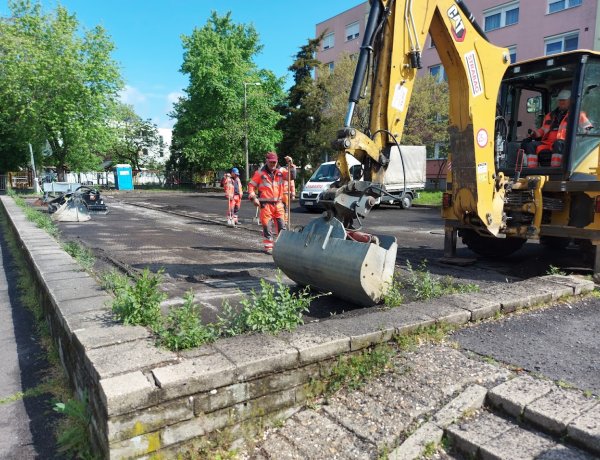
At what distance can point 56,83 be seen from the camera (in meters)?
26.3

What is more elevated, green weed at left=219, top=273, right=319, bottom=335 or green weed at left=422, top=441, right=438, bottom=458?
green weed at left=219, top=273, right=319, bottom=335

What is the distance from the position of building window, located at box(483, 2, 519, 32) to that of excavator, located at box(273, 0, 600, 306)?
26568 millimetres

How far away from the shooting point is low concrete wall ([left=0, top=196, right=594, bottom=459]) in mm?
2387

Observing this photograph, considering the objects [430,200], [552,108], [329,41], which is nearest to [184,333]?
[552,108]

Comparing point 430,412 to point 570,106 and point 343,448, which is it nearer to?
point 343,448

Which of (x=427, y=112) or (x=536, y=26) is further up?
(x=536, y=26)

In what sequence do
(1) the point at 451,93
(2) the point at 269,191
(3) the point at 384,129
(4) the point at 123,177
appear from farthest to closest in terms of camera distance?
(4) the point at 123,177
(2) the point at 269,191
(1) the point at 451,93
(3) the point at 384,129

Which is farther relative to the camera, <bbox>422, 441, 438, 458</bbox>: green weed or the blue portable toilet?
the blue portable toilet

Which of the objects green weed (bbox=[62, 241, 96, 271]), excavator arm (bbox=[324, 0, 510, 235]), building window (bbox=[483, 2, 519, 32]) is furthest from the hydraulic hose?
building window (bbox=[483, 2, 519, 32])

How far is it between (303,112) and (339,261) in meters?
30.0

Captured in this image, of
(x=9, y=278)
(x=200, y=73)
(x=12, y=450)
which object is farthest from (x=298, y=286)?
(x=200, y=73)

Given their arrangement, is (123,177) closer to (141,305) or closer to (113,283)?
(113,283)

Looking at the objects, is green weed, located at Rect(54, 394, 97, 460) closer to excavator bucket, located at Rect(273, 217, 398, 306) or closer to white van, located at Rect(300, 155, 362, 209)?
excavator bucket, located at Rect(273, 217, 398, 306)

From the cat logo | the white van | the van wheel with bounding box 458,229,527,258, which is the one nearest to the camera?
the cat logo
